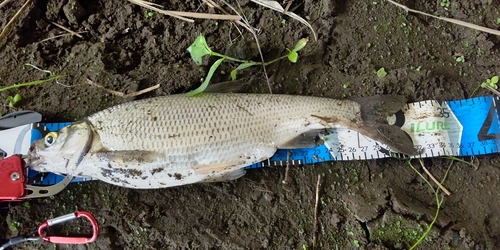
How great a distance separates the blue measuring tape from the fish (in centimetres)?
14

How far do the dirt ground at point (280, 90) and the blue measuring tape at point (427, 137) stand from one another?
9 centimetres

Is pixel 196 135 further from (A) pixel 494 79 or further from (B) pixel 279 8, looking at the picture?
(A) pixel 494 79

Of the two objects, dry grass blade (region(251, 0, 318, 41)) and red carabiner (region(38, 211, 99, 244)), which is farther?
dry grass blade (region(251, 0, 318, 41))

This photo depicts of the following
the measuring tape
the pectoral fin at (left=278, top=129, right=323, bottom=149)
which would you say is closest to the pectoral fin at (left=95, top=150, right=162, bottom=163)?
the measuring tape

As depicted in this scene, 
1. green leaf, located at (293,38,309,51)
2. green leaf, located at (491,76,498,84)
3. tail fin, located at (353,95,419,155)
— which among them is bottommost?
tail fin, located at (353,95,419,155)

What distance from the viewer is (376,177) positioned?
337 centimetres

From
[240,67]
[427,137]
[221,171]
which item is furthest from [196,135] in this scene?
[427,137]

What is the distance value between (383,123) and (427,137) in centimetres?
40

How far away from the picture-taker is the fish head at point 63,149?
3027 mm

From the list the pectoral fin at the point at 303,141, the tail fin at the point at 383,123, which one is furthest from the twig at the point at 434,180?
the pectoral fin at the point at 303,141

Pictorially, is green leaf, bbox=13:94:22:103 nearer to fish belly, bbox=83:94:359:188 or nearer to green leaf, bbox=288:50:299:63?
fish belly, bbox=83:94:359:188

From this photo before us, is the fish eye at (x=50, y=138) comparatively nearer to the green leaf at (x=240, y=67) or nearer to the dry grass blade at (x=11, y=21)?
the dry grass blade at (x=11, y=21)

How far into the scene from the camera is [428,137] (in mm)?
3354

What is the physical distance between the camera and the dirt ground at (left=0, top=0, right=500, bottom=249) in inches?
127
